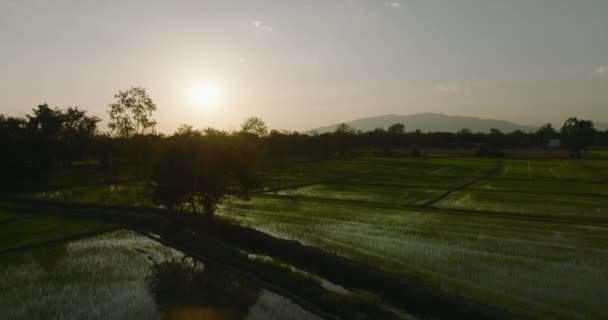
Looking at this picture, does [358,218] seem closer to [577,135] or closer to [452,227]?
[452,227]

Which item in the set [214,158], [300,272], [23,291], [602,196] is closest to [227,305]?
[300,272]

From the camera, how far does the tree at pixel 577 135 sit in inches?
4154

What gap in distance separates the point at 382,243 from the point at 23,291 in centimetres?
1671

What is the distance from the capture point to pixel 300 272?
18.4 meters

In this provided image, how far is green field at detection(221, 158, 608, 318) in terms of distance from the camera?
1598cm

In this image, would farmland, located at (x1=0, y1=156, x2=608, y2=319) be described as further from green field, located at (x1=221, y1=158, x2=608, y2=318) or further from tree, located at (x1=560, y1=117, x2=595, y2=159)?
tree, located at (x1=560, y1=117, x2=595, y2=159)

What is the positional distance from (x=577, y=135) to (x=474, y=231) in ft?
335

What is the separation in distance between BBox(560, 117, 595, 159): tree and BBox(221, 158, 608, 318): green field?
200 feet

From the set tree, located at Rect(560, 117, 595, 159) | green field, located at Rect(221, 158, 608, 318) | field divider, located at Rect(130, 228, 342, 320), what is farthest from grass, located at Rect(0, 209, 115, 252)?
tree, located at Rect(560, 117, 595, 159)

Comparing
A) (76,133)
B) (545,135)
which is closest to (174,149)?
(76,133)

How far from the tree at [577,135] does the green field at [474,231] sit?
61000 mm

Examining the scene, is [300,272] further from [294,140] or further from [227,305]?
[294,140]

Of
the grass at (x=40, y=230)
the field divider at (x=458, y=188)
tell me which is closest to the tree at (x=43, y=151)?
the grass at (x=40, y=230)

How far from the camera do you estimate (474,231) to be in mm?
26109
